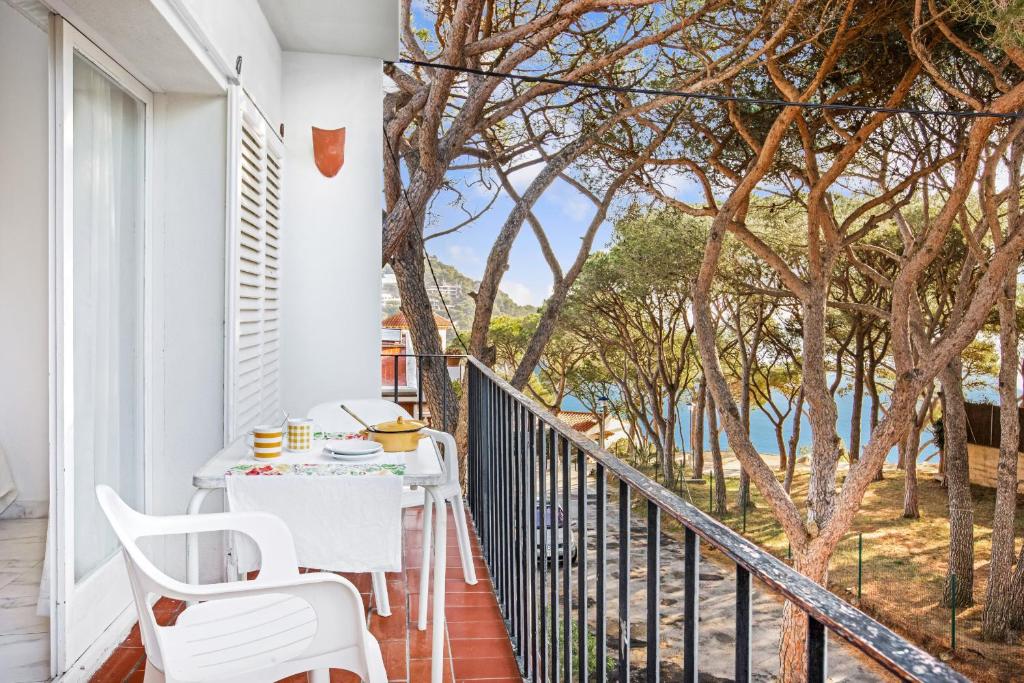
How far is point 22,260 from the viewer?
5.86 ft

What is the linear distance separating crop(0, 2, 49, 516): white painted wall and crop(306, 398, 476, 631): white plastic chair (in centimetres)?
100

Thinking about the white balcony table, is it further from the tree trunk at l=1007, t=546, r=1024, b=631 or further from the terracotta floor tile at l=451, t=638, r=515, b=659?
the tree trunk at l=1007, t=546, r=1024, b=631

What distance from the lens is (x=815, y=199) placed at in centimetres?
833

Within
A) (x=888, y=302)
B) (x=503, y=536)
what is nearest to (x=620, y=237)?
(x=888, y=302)

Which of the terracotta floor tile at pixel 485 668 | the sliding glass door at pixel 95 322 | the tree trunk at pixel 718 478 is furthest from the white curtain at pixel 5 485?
the tree trunk at pixel 718 478

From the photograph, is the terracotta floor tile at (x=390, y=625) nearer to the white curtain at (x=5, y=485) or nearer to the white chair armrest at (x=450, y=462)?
the white chair armrest at (x=450, y=462)

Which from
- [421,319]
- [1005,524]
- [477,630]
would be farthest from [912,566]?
[477,630]

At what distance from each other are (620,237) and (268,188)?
11369mm

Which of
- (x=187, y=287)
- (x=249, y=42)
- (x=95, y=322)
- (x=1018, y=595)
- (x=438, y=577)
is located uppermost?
(x=249, y=42)

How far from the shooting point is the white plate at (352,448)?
2037mm


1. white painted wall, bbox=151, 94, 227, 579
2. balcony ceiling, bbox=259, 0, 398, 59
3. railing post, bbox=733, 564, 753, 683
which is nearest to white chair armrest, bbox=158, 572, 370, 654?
railing post, bbox=733, 564, 753, 683

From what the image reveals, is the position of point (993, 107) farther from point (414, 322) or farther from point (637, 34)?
point (414, 322)

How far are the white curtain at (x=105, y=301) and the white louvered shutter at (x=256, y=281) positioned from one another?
33cm

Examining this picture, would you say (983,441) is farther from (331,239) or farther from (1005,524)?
(331,239)
